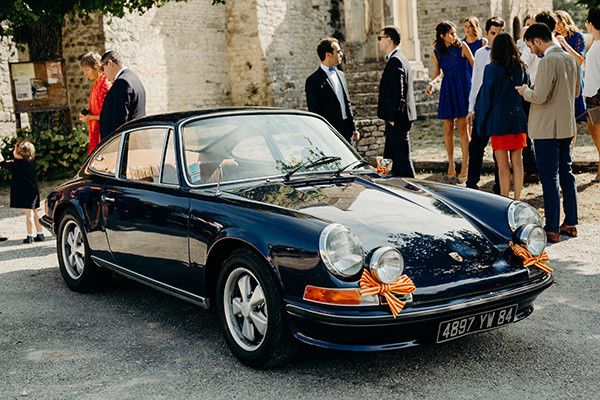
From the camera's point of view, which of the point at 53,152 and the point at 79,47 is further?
the point at 79,47

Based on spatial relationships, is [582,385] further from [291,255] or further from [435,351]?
[291,255]

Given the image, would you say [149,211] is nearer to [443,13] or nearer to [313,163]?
[313,163]

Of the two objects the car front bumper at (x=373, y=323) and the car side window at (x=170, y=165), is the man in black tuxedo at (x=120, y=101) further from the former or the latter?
the car front bumper at (x=373, y=323)

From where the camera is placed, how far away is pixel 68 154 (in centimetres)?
1425

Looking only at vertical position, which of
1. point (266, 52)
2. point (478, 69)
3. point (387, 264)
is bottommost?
point (387, 264)

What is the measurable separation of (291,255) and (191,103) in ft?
56.7

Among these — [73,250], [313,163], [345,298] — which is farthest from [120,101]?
[345,298]

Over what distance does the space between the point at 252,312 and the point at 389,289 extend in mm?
901

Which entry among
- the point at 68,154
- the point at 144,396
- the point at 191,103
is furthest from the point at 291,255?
the point at 191,103

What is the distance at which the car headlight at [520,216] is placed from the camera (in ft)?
15.1

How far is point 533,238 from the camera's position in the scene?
4.49 meters

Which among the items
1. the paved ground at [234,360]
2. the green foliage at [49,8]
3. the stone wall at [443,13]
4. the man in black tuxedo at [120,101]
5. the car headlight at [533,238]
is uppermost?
the stone wall at [443,13]

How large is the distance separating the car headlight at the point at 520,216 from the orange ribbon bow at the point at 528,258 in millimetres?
179

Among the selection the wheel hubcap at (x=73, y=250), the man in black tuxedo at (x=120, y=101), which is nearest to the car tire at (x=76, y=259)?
the wheel hubcap at (x=73, y=250)
